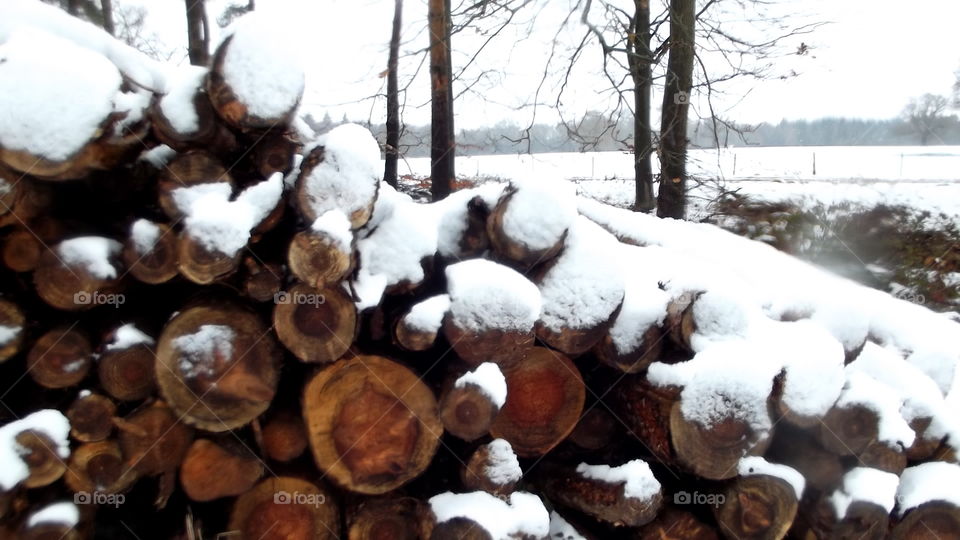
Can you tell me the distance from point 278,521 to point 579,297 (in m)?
1.11

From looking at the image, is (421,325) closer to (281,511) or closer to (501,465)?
(501,465)

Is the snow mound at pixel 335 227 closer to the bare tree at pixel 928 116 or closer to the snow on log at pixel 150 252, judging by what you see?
the snow on log at pixel 150 252

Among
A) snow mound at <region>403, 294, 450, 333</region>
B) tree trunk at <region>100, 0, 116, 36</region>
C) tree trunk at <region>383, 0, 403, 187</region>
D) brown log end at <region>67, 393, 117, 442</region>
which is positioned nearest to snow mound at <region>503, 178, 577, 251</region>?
snow mound at <region>403, 294, 450, 333</region>

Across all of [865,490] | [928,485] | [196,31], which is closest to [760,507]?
[865,490]

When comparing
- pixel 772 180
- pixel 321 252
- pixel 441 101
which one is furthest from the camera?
pixel 772 180

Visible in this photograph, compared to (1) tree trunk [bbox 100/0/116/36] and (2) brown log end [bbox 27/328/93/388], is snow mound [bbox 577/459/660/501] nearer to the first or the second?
(2) brown log end [bbox 27/328/93/388]

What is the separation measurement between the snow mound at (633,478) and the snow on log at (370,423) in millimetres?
556

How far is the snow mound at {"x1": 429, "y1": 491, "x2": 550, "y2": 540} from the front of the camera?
1.69 meters

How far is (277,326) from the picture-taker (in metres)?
1.63

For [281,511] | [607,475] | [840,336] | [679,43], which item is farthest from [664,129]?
[281,511]

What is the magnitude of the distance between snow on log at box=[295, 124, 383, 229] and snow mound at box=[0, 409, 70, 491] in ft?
2.75

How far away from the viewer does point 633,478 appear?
1.85m

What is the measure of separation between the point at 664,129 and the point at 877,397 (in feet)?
20.2

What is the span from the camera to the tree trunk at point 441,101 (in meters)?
8.28
